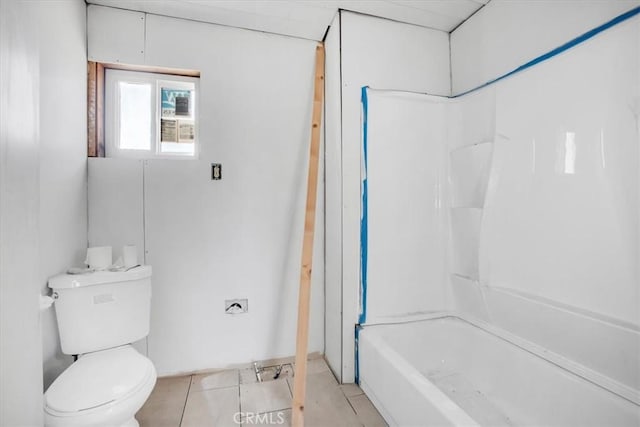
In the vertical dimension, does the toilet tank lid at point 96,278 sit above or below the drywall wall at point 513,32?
below

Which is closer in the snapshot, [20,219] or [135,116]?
[20,219]

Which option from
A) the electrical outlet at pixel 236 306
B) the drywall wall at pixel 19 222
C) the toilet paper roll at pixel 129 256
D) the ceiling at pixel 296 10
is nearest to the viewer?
the drywall wall at pixel 19 222

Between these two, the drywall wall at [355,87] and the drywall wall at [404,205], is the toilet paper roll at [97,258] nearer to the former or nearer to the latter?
the drywall wall at [355,87]

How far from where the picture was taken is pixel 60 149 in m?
1.41

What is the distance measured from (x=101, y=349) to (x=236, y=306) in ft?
2.33

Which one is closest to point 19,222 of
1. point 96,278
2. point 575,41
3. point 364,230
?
point 96,278

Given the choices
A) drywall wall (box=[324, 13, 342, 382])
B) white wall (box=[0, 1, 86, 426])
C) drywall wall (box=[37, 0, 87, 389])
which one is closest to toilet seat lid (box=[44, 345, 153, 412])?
drywall wall (box=[37, 0, 87, 389])

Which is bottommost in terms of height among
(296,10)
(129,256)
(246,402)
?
(246,402)

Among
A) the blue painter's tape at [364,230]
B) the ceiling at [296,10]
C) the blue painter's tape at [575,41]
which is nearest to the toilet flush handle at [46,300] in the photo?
the blue painter's tape at [364,230]

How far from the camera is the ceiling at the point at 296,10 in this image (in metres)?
1.69

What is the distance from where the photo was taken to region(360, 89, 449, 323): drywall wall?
5.86 feet

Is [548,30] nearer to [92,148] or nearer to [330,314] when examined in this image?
[330,314]

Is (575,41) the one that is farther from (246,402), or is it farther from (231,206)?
(246,402)

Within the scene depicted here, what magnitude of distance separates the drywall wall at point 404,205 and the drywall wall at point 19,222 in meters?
1.45
